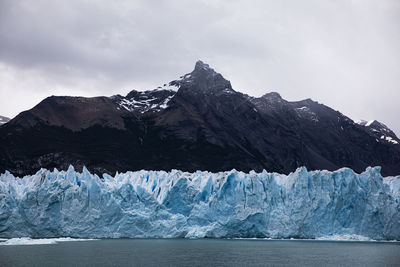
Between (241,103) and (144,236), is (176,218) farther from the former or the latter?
(241,103)

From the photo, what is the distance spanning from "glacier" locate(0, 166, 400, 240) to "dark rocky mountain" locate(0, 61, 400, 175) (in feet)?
119

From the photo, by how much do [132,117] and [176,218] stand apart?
65838 mm

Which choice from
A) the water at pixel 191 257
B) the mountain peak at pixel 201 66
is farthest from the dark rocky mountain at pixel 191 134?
the water at pixel 191 257

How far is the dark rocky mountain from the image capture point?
87.1 meters

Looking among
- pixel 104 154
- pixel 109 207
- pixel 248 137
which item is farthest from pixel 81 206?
pixel 248 137

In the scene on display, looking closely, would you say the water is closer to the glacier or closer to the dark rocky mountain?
the glacier

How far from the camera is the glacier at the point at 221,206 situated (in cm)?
4362

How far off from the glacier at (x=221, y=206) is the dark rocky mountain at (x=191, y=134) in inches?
1431

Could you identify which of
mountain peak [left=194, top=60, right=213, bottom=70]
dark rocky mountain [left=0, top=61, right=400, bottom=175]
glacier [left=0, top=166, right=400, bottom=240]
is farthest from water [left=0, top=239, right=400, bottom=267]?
mountain peak [left=194, top=60, right=213, bottom=70]

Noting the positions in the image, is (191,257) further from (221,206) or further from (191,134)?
(191,134)

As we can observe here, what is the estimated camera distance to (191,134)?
346ft

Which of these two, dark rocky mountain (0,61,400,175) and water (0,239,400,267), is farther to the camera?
dark rocky mountain (0,61,400,175)

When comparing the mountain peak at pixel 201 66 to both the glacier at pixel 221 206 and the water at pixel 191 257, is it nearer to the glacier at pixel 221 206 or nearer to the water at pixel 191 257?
the glacier at pixel 221 206

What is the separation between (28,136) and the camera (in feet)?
289
